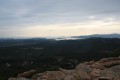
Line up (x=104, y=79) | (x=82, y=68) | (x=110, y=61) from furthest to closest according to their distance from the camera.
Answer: (x=110, y=61), (x=82, y=68), (x=104, y=79)

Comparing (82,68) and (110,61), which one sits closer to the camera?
(82,68)

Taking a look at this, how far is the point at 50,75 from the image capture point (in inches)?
699

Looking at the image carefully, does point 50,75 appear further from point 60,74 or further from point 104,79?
point 104,79

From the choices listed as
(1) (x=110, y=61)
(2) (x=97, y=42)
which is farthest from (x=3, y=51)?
(1) (x=110, y=61)

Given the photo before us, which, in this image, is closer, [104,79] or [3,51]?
[104,79]

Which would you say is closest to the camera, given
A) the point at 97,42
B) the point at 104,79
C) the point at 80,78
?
the point at 104,79

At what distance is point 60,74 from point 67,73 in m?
0.68

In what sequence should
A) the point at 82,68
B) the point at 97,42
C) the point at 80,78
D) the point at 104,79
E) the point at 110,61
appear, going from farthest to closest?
the point at 97,42
the point at 110,61
the point at 82,68
the point at 80,78
the point at 104,79

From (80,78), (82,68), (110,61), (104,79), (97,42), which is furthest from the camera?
(97,42)

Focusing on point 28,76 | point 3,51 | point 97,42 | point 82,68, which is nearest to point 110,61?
point 82,68

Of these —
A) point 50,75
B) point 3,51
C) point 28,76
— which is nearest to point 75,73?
point 50,75

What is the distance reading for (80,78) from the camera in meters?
17.4

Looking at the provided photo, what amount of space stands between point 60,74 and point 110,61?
5544mm

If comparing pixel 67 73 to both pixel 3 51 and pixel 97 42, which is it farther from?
pixel 3 51
